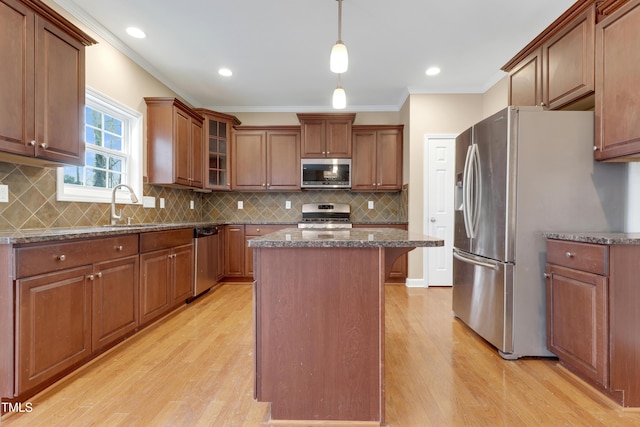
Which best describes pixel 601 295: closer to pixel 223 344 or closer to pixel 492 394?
pixel 492 394

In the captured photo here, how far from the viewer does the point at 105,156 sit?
2.90m

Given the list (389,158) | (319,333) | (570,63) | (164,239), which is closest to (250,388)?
(319,333)

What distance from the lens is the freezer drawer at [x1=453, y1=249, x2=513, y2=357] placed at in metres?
2.12

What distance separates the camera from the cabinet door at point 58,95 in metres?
1.80

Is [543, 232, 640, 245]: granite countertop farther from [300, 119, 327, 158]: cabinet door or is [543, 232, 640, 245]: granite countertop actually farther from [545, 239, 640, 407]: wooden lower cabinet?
[300, 119, 327, 158]: cabinet door

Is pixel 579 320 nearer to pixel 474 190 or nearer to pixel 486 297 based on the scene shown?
pixel 486 297

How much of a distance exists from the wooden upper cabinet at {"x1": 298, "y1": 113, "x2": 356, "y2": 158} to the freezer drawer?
2.36 m

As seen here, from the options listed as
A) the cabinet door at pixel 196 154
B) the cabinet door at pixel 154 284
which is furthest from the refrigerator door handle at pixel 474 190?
the cabinet door at pixel 196 154

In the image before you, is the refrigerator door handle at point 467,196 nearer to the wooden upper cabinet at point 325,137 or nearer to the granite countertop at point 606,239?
the granite countertop at point 606,239

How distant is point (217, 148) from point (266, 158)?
724 mm

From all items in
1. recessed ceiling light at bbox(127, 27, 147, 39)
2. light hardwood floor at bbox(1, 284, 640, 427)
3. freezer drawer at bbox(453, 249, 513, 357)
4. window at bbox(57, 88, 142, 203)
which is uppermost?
recessed ceiling light at bbox(127, 27, 147, 39)

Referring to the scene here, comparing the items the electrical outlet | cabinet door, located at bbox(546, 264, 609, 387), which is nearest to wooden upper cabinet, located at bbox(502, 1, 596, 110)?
cabinet door, located at bbox(546, 264, 609, 387)

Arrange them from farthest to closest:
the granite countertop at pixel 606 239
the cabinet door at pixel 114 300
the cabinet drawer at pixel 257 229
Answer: the cabinet drawer at pixel 257 229 < the cabinet door at pixel 114 300 < the granite countertop at pixel 606 239

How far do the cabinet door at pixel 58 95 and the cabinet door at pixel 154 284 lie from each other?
93 cm
